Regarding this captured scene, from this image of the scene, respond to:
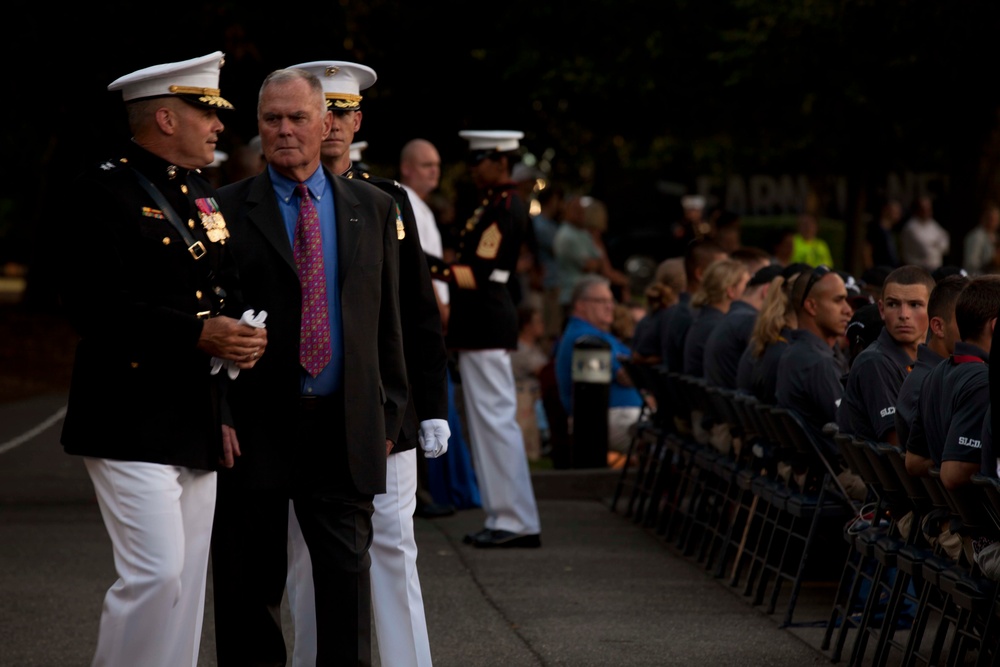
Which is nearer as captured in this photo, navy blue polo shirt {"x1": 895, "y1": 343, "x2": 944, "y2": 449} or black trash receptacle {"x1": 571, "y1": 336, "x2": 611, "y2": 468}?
Result: navy blue polo shirt {"x1": 895, "y1": 343, "x2": 944, "y2": 449}

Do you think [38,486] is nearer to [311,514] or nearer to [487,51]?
[311,514]

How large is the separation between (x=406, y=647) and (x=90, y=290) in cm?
158

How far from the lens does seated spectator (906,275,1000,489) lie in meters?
6.38

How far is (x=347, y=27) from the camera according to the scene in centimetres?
2159

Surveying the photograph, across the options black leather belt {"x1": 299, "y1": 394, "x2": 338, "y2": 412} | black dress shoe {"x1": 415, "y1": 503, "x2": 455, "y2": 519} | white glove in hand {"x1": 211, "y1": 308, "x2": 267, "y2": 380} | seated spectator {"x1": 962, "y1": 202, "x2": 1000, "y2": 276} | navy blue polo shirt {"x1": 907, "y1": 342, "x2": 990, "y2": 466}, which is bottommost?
black dress shoe {"x1": 415, "y1": 503, "x2": 455, "y2": 519}

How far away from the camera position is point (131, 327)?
5.40 metres

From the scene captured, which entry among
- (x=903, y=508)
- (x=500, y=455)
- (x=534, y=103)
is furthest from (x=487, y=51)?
(x=903, y=508)

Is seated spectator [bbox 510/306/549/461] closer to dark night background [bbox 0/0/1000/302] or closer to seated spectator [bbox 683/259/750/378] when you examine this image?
seated spectator [bbox 683/259/750/378]

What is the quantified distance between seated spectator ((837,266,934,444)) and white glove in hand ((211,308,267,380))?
10.4ft

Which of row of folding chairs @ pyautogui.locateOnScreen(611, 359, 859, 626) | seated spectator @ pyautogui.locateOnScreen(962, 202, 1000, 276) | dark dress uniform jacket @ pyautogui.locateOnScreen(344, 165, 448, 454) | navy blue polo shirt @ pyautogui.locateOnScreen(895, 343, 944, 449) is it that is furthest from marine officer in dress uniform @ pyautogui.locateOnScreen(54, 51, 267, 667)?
seated spectator @ pyautogui.locateOnScreen(962, 202, 1000, 276)

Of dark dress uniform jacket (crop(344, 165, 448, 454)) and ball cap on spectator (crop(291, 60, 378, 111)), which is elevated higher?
ball cap on spectator (crop(291, 60, 378, 111))

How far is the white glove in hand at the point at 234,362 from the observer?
5539 millimetres

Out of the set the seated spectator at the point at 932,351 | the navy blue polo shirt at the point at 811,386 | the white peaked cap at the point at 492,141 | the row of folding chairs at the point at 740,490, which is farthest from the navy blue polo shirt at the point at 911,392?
the white peaked cap at the point at 492,141

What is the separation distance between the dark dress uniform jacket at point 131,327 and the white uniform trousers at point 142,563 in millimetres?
68
